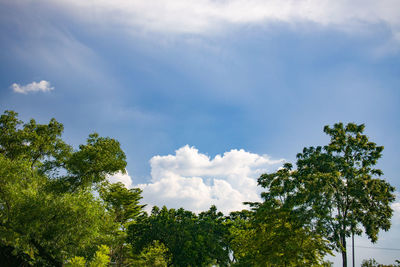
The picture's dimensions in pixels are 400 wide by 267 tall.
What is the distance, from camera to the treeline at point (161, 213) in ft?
61.4

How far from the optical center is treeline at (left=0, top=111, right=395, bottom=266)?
18.7 m

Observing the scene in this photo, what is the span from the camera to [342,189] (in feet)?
102

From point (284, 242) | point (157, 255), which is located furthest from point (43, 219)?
point (157, 255)

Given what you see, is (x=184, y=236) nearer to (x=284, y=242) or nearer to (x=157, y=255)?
(x=157, y=255)

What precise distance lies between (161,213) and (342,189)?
76.8 ft

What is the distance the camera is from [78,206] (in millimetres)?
18766

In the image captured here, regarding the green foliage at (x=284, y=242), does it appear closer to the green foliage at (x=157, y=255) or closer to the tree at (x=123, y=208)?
the green foliage at (x=157, y=255)

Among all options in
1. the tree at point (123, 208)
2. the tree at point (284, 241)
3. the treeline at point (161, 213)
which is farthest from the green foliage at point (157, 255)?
the tree at point (284, 241)

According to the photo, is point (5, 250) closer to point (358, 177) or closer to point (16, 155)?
point (16, 155)

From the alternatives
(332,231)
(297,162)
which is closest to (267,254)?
(332,231)

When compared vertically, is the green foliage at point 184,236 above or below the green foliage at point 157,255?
above

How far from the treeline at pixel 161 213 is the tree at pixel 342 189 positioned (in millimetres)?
101

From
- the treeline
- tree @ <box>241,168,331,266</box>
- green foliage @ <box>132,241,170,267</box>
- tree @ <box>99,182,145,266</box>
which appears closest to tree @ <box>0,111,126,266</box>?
the treeline

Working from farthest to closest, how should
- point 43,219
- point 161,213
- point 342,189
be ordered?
1. point 161,213
2. point 342,189
3. point 43,219
